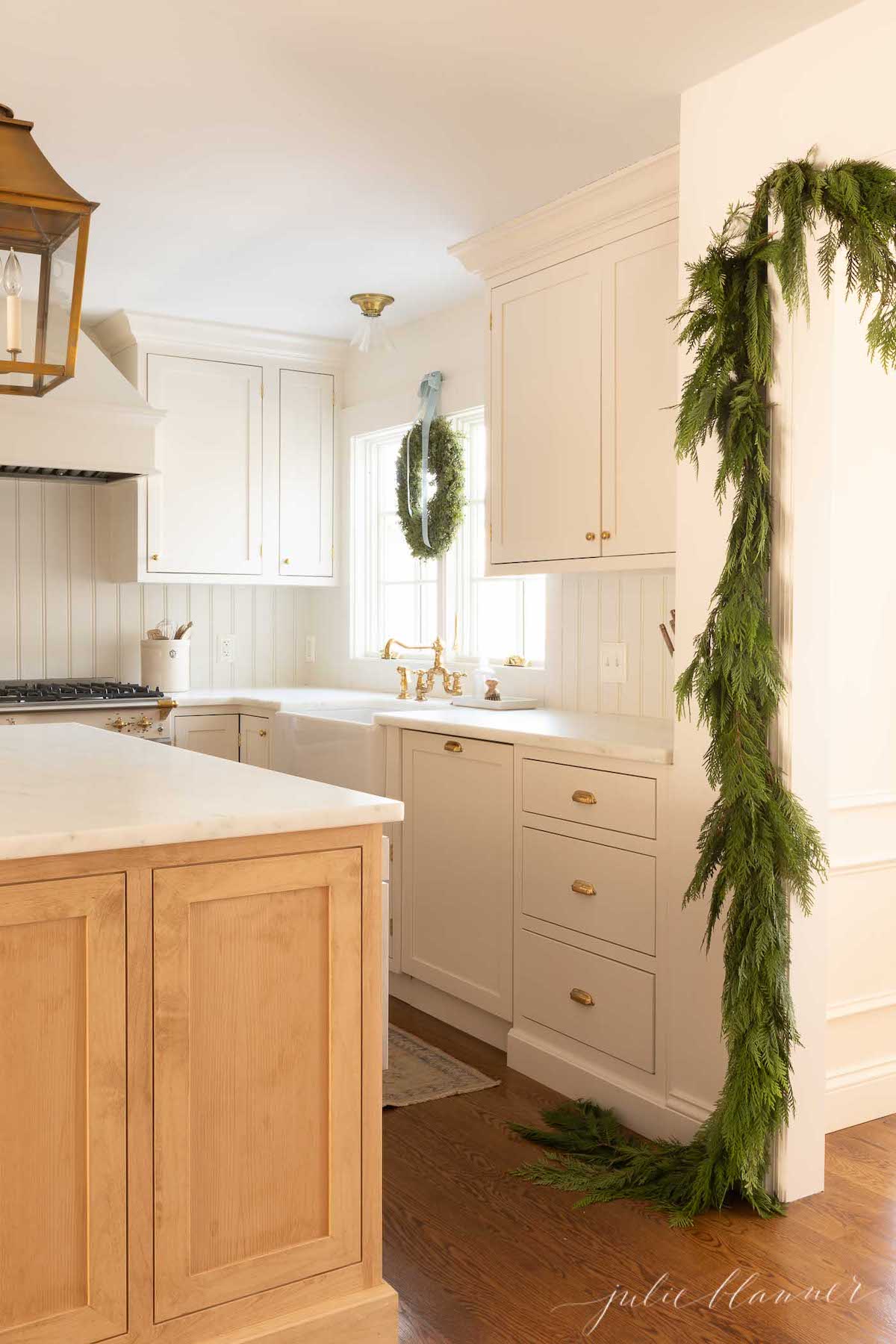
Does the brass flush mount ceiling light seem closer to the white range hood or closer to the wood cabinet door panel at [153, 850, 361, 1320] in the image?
the white range hood

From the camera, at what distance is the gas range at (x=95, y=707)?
14.0ft

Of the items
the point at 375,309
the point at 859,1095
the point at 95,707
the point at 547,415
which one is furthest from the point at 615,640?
the point at 95,707

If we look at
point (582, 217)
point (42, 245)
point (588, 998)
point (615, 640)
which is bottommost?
point (588, 998)

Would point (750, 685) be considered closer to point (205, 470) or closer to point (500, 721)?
point (500, 721)

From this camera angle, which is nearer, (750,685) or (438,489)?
(750,685)

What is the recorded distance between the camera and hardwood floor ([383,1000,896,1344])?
6.69 ft

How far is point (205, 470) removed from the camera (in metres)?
4.93

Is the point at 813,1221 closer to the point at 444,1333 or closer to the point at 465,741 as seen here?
the point at 444,1333

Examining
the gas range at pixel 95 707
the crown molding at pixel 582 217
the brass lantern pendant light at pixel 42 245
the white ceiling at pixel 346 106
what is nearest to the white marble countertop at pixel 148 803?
the brass lantern pendant light at pixel 42 245

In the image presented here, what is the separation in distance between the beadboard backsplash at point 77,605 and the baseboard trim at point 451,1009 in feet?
6.65

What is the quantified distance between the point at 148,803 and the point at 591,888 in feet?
4.73

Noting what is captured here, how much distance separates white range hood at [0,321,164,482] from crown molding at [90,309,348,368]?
29 cm

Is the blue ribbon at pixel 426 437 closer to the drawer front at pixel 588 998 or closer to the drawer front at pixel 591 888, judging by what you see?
the drawer front at pixel 591 888
